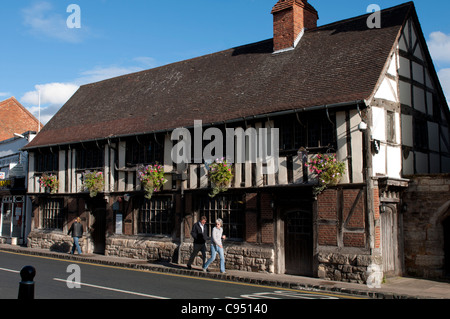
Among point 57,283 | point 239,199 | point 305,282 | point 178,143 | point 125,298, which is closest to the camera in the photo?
point 125,298

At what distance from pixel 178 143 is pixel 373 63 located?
23.7ft

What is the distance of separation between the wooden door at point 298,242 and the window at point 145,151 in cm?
586

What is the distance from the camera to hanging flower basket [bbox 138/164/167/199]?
1780 cm

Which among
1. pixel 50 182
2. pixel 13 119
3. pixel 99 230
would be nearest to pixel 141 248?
pixel 99 230

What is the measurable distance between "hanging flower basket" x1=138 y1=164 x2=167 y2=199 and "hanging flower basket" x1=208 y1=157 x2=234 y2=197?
8.08 ft

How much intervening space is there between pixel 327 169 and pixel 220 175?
147 inches

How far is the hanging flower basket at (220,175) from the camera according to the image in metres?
15.8

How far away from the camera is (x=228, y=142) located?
53.5ft

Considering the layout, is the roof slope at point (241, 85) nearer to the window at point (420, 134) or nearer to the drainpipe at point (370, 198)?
the drainpipe at point (370, 198)

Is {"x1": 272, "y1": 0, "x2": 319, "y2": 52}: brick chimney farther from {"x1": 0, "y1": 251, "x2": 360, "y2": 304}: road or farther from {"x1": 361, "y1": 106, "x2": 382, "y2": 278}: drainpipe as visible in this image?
{"x1": 0, "y1": 251, "x2": 360, "y2": 304}: road

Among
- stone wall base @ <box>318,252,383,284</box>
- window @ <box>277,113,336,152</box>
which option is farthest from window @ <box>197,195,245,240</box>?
stone wall base @ <box>318,252,383,284</box>

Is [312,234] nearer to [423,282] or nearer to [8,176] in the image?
[423,282]

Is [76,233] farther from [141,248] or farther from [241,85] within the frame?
[241,85]

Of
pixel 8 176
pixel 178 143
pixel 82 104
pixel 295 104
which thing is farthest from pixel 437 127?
pixel 8 176
